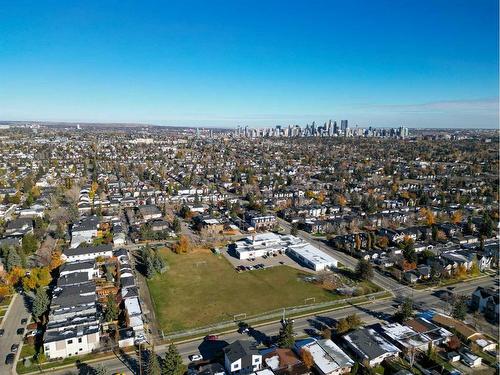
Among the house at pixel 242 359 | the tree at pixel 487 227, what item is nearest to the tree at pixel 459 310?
the house at pixel 242 359

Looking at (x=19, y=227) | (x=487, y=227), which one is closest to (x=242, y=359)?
(x=19, y=227)

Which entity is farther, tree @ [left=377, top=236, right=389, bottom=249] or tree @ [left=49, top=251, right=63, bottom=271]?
tree @ [left=377, top=236, right=389, bottom=249]

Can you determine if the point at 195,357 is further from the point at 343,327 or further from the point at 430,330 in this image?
the point at 430,330

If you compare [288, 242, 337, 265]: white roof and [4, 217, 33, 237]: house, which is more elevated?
[4, 217, 33, 237]: house

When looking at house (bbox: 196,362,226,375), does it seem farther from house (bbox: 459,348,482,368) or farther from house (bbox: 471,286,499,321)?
house (bbox: 471,286,499,321)

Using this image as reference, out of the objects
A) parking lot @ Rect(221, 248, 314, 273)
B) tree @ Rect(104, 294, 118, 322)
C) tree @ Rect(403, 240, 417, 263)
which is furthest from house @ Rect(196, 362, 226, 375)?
tree @ Rect(403, 240, 417, 263)

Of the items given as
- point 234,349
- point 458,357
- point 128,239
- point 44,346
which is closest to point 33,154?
point 128,239
